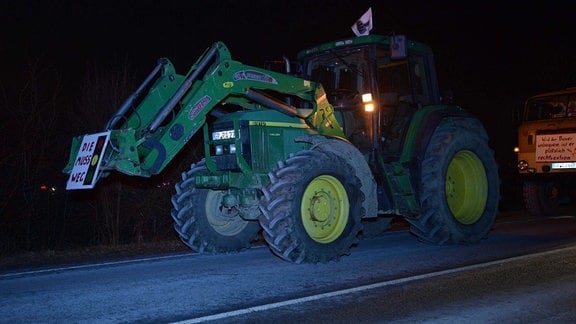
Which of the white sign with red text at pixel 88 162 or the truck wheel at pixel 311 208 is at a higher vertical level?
the white sign with red text at pixel 88 162

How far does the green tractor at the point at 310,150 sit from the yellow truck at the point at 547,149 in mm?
5233

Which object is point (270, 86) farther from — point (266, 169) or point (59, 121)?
point (59, 121)

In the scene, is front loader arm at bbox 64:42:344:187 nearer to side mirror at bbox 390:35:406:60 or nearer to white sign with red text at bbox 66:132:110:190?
white sign with red text at bbox 66:132:110:190

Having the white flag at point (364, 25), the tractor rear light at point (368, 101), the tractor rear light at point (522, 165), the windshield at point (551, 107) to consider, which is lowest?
the tractor rear light at point (522, 165)

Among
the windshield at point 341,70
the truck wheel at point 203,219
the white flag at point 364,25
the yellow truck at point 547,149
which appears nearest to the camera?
the truck wheel at point 203,219

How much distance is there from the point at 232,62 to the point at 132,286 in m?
3.21

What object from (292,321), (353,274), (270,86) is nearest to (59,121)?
(270,86)

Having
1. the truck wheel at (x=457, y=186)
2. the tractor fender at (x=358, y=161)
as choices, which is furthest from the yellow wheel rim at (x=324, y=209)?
the truck wheel at (x=457, y=186)

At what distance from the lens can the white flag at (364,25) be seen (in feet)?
33.3

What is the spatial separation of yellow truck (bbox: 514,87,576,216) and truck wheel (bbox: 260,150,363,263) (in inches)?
345

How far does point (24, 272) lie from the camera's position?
25.6 feet

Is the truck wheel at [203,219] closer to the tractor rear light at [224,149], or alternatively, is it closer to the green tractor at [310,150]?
the green tractor at [310,150]

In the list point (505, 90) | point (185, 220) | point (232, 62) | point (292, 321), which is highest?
point (505, 90)

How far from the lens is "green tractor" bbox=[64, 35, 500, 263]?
7.61m
